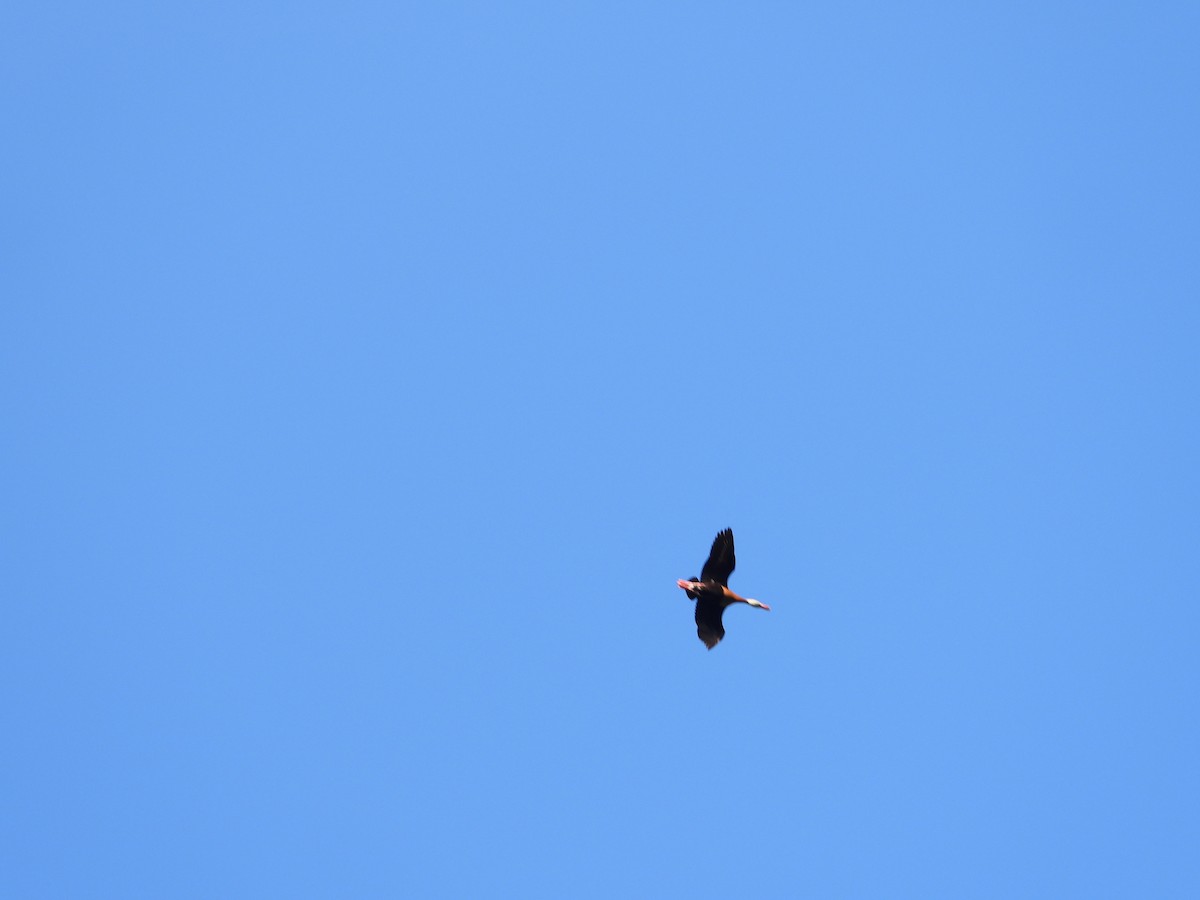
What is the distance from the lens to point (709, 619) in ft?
87.9

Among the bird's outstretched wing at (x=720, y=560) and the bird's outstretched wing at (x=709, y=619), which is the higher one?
the bird's outstretched wing at (x=720, y=560)

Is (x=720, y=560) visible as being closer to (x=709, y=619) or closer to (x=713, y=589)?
(x=713, y=589)

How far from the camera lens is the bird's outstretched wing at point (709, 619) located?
26625mm

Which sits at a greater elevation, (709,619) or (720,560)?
(720,560)

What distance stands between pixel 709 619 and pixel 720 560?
1495mm

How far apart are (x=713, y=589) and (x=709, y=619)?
2.56 feet

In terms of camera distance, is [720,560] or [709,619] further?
[709,619]

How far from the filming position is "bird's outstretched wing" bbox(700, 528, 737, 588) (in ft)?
86.2

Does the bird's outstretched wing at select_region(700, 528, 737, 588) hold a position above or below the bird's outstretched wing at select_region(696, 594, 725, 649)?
above

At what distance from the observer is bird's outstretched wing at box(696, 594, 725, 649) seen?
2662 centimetres

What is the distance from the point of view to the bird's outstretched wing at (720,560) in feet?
86.2

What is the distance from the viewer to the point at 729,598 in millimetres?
26984

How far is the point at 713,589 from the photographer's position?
26516 millimetres

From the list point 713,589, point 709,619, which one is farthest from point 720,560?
point 709,619
